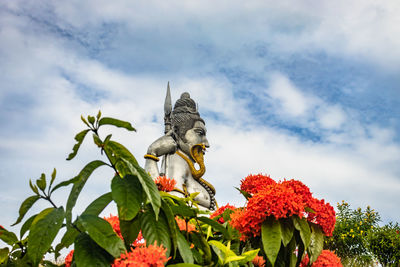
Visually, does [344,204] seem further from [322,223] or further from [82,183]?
[82,183]

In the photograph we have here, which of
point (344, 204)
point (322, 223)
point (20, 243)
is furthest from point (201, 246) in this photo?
point (344, 204)

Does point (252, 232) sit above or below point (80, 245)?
above

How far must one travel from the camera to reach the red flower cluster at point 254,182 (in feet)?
8.44

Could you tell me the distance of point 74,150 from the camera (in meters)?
1.17

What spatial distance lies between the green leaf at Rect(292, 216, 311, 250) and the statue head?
22.4ft

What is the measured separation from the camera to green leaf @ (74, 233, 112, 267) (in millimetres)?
1085

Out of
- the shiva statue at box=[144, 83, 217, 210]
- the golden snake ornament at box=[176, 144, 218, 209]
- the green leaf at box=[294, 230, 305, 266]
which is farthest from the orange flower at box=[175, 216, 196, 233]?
the golden snake ornament at box=[176, 144, 218, 209]

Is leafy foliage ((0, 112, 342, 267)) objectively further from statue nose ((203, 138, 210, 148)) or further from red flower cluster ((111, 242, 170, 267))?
statue nose ((203, 138, 210, 148))

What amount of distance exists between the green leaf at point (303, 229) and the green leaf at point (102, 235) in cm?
113

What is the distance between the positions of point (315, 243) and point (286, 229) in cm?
27

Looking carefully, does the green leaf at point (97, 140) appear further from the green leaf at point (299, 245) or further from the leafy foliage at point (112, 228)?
the green leaf at point (299, 245)

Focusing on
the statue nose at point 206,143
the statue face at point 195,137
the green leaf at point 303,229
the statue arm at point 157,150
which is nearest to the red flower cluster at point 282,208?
the green leaf at point 303,229

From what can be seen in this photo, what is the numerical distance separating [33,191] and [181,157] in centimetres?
744

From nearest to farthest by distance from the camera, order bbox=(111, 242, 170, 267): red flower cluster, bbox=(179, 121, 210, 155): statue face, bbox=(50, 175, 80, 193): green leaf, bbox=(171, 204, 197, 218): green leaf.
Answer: bbox=(111, 242, 170, 267): red flower cluster → bbox=(50, 175, 80, 193): green leaf → bbox=(171, 204, 197, 218): green leaf → bbox=(179, 121, 210, 155): statue face
